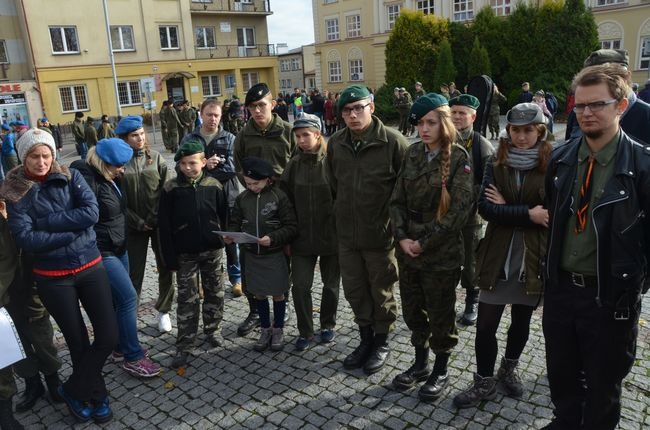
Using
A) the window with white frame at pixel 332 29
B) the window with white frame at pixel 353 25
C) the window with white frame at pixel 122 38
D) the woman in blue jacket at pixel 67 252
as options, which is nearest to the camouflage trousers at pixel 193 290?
the woman in blue jacket at pixel 67 252

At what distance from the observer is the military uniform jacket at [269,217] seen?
4.41 meters

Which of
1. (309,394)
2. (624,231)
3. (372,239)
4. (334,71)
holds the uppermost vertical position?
(334,71)

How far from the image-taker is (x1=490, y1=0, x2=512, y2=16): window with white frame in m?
34.2

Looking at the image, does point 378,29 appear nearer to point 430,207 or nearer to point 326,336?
point 326,336

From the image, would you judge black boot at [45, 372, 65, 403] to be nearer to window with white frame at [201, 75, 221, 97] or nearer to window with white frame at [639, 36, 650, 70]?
window with white frame at [639, 36, 650, 70]

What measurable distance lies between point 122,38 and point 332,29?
18.6m

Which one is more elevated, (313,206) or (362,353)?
(313,206)

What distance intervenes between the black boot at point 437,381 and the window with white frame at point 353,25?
140 ft

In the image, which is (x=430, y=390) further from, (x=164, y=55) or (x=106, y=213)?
(x=164, y=55)

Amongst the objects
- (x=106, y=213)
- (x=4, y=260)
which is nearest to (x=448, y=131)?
(x=106, y=213)

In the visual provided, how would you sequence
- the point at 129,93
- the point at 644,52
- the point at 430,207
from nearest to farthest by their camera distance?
1. the point at 430,207
2. the point at 644,52
3. the point at 129,93

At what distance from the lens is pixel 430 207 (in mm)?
3562

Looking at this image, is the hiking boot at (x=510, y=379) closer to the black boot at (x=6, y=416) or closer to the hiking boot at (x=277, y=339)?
the hiking boot at (x=277, y=339)

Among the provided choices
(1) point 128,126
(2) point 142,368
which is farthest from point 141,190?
(2) point 142,368
